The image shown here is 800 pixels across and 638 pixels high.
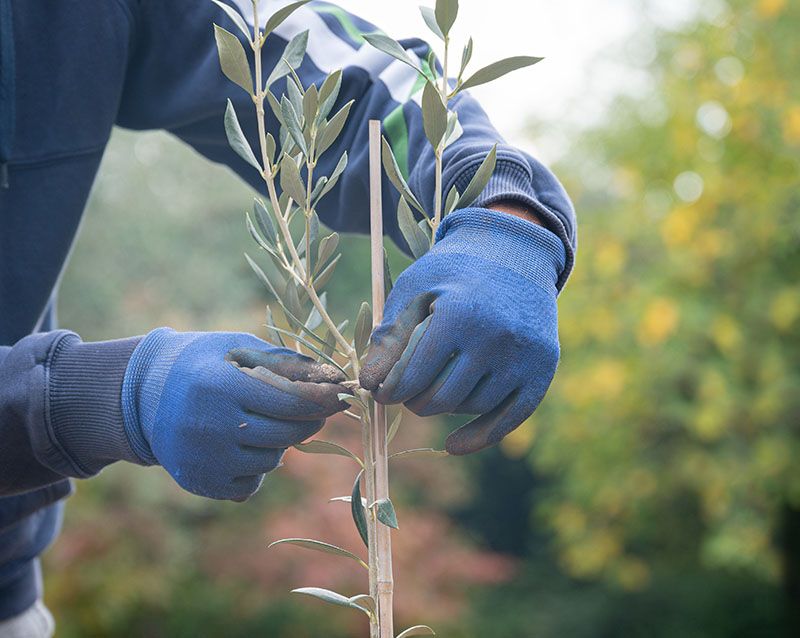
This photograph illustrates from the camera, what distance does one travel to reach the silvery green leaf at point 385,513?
2.93 ft

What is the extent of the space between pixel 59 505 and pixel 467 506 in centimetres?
795

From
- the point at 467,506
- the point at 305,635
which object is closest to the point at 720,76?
the point at 305,635

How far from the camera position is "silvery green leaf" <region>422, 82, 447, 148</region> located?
2.99 feet

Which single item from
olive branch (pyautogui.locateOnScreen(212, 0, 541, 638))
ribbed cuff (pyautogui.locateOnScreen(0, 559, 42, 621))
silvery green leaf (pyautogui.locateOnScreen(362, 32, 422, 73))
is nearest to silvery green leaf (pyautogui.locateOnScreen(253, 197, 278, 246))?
olive branch (pyautogui.locateOnScreen(212, 0, 541, 638))

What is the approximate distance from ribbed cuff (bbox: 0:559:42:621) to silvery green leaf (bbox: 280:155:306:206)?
2.69 ft

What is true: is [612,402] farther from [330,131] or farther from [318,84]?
[330,131]

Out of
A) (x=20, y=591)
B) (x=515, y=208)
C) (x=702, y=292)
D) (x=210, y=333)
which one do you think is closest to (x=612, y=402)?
(x=702, y=292)

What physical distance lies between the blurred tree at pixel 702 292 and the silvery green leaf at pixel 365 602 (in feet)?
11.0

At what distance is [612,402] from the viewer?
193 inches

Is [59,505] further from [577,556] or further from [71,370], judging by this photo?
[577,556]

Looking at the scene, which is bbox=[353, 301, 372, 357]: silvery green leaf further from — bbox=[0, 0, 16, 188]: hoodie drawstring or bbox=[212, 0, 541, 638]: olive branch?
bbox=[0, 0, 16, 188]: hoodie drawstring

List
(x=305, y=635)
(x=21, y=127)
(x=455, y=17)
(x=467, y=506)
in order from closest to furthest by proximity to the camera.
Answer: (x=455, y=17), (x=21, y=127), (x=305, y=635), (x=467, y=506)

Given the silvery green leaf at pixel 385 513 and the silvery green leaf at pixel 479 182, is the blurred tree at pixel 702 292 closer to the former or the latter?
the silvery green leaf at pixel 479 182

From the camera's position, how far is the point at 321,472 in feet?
19.3
